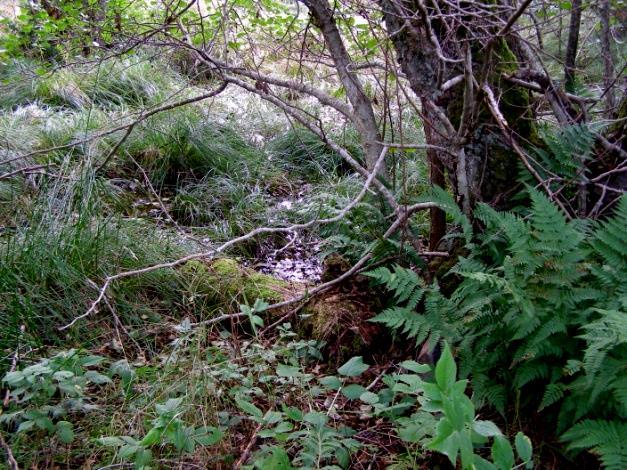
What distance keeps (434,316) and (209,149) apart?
3.49 meters

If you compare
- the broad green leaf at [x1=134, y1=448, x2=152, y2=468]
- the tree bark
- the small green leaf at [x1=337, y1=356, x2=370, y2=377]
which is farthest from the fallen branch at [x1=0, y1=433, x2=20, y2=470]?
the tree bark

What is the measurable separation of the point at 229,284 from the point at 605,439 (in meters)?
2.02

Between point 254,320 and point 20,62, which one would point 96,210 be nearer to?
point 254,320

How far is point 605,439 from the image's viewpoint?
1.45 metres

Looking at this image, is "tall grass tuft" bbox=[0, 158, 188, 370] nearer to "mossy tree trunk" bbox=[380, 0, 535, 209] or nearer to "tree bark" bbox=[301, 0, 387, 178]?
"tree bark" bbox=[301, 0, 387, 178]

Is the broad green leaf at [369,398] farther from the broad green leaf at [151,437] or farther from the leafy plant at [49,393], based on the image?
the leafy plant at [49,393]

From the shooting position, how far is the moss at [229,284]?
2.92m

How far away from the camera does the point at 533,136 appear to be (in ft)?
8.64

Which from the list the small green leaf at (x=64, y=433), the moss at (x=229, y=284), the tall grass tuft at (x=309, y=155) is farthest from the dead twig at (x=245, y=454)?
the tall grass tuft at (x=309, y=155)

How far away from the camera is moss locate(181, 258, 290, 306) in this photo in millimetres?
2918

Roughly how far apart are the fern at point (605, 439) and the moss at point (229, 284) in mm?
1679

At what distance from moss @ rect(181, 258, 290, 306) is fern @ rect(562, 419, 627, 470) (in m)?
1.68

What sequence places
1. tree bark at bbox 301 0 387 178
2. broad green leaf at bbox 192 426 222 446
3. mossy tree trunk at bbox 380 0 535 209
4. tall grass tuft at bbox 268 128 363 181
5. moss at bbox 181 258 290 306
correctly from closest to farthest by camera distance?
1. broad green leaf at bbox 192 426 222 446
2. mossy tree trunk at bbox 380 0 535 209
3. moss at bbox 181 258 290 306
4. tree bark at bbox 301 0 387 178
5. tall grass tuft at bbox 268 128 363 181

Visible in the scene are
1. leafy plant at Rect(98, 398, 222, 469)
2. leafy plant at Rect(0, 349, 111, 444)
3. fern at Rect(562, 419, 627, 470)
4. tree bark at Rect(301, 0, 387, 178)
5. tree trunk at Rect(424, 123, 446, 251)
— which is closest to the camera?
fern at Rect(562, 419, 627, 470)
